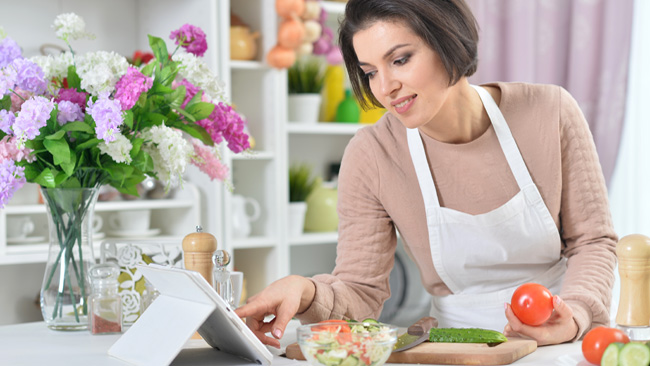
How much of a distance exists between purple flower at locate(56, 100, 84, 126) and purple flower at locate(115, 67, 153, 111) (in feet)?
0.24

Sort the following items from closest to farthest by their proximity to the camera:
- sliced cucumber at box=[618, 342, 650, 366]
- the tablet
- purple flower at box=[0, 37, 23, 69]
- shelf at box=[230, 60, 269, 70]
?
sliced cucumber at box=[618, 342, 650, 366] < the tablet < purple flower at box=[0, 37, 23, 69] < shelf at box=[230, 60, 269, 70]

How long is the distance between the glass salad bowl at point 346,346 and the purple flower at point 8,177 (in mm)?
622

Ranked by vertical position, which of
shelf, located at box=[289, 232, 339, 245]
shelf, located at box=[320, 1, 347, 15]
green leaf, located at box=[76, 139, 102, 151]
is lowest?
shelf, located at box=[289, 232, 339, 245]

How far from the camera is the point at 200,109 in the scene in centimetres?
151

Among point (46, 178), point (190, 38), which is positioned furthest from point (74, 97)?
point (190, 38)

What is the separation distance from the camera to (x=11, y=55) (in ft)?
4.65

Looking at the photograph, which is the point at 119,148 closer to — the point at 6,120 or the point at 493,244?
the point at 6,120

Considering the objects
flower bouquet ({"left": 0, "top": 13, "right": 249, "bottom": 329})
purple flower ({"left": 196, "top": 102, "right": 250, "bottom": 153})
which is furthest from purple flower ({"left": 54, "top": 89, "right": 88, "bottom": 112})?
purple flower ({"left": 196, "top": 102, "right": 250, "bottom": 153})

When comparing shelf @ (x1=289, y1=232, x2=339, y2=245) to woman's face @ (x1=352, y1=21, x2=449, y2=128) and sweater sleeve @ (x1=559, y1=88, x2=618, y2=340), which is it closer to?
sweater sleeve @ (x1=559, y1=88, x2=618, y2=340)

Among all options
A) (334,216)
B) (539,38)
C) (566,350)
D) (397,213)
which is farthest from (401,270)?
(566,350)

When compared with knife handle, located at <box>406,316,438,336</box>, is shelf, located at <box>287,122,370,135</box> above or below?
above

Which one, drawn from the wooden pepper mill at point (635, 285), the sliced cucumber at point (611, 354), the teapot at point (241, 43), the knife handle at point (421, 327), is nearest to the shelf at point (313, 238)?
the teapot at point (241, 43)

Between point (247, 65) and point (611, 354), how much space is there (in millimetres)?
2177

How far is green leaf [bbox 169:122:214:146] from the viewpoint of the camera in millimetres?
1517
